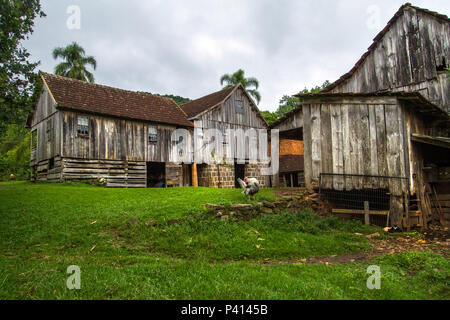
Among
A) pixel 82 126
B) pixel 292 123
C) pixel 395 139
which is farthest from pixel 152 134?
pixel 395 139

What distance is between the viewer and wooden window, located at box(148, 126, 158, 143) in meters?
21.5

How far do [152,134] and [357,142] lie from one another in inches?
586

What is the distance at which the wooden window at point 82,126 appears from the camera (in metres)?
18.8

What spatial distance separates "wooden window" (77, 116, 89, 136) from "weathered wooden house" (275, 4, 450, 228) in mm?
13067

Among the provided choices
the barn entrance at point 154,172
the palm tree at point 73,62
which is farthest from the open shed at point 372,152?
the palm tree at point 73,62

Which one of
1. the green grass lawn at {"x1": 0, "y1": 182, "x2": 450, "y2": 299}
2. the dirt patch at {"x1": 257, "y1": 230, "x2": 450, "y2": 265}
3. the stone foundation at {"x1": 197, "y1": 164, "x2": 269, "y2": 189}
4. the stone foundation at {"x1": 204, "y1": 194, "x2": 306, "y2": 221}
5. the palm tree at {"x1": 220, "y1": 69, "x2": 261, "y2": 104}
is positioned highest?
the palm tree at {"x1": 220, "y1": 69, "x2": 261, "y2": 104}

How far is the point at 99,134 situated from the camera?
63.5 ft

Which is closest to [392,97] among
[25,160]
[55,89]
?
[55,89]

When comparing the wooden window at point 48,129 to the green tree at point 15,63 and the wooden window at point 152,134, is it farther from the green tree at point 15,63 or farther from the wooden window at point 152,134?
the green tree at point 15,63

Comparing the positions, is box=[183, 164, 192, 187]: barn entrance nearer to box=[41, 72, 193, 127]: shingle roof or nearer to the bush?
box=[41, 72, 193, 127]: shingle roof

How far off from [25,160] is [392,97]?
40089 mm

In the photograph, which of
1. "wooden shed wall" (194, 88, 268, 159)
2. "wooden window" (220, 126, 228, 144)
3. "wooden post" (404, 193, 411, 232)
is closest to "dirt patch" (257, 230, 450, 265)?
"wooden post" (404, 193, 411, 232)
